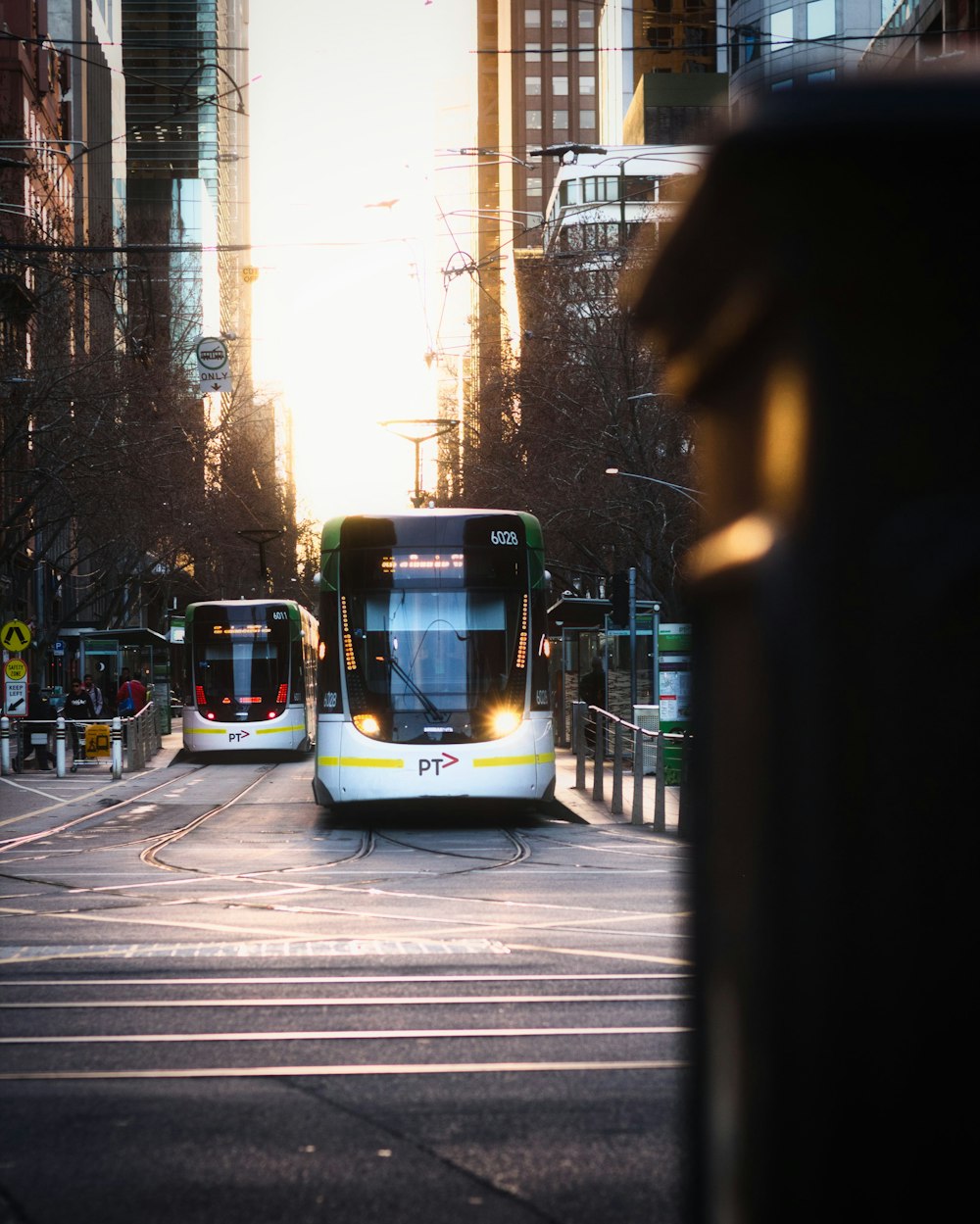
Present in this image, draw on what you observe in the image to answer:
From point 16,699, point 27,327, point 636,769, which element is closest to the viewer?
point 636,769

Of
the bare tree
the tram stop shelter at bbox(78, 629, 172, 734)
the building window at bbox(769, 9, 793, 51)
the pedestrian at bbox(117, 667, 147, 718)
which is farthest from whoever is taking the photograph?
the building window at bbox(769, 9, 793, 51)

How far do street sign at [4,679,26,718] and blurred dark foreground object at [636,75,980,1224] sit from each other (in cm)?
3418

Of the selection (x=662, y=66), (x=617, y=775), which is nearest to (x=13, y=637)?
(x=617, y=775)

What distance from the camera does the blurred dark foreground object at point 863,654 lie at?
7.20 ft

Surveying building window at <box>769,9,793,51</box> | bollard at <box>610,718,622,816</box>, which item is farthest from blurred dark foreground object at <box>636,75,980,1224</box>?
building window at <box>769,9,793,51</box>

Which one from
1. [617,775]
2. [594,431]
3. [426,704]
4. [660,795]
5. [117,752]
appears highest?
[594,431]

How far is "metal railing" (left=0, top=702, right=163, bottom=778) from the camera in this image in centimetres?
3152

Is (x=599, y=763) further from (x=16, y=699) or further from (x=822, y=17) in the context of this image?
(x=822, y=17)

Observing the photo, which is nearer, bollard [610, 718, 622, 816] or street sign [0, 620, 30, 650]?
bollard [610, 718, 622, 816]

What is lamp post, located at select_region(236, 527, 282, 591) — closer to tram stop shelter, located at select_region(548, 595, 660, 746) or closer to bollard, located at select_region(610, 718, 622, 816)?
tram stop shelter, located at select_region(548, 595, 660, 746)

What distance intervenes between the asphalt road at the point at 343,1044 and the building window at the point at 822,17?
2168 inches

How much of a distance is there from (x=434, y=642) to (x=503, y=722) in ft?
3.52

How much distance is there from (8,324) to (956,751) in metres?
41.9

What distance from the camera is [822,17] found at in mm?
64875
